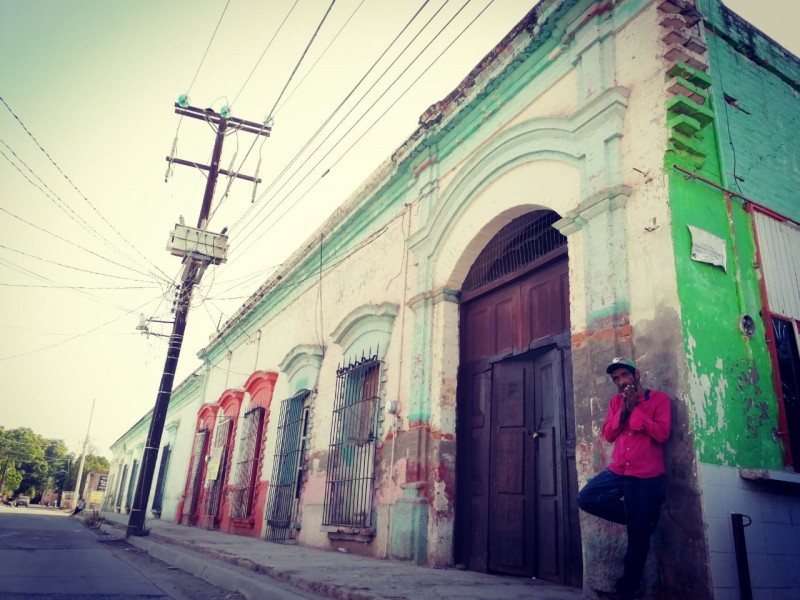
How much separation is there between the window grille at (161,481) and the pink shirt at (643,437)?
62.0 feet

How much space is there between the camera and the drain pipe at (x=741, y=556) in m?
3.15

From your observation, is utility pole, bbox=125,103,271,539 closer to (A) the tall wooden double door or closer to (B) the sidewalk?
(B) the sidewalk

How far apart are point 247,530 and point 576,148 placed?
29.7 feet

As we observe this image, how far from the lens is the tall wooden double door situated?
4.68 metres

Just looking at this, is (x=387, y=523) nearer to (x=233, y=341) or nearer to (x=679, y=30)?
(x=679, y=30)

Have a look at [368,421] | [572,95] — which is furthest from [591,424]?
[368,421]

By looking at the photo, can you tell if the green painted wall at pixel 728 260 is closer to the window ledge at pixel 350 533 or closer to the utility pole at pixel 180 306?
the window ledge at pixel 350 533

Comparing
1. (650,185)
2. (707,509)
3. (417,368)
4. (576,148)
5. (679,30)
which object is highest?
(679,30)

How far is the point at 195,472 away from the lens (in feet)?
51.2

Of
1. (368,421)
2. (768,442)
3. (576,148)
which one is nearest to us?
(768,442)

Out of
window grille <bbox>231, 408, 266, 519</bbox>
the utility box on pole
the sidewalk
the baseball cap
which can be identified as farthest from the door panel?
the utility box on pole

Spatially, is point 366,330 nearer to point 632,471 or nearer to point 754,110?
point 632,471

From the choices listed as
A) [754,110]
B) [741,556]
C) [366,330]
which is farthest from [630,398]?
[366,330]

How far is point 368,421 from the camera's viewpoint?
23.8 feet
